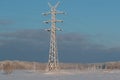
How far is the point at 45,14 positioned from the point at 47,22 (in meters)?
1.16

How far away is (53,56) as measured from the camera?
66.4 metres

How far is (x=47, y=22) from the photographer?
65.2 meters

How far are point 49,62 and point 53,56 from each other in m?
1.45

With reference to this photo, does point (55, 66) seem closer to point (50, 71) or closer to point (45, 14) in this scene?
point (50, 71)

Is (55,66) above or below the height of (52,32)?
below

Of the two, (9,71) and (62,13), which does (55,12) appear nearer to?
(62,13)

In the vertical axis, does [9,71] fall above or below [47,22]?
below

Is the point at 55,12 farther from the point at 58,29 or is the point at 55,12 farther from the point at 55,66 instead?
the point at 55,66

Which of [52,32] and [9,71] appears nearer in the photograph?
[52,32]

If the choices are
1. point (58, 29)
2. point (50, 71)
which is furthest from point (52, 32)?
point (50, 71)

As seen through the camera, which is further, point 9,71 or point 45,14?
point 9,71

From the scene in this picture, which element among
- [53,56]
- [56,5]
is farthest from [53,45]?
[56,5]

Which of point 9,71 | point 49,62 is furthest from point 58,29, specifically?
point 9,71

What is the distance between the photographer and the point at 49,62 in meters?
67.4
